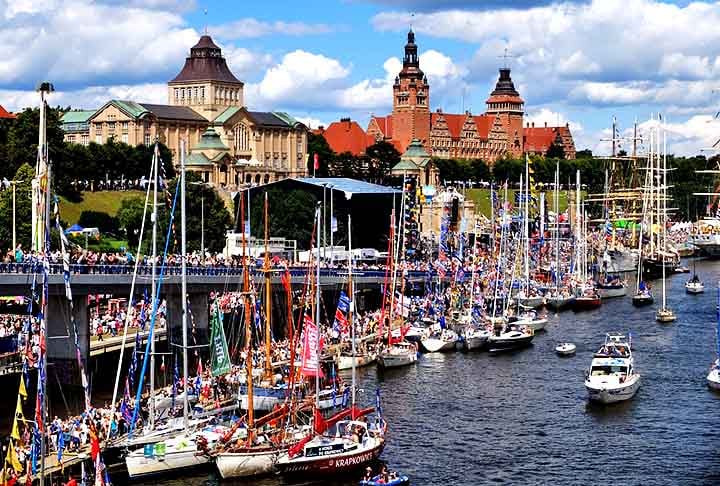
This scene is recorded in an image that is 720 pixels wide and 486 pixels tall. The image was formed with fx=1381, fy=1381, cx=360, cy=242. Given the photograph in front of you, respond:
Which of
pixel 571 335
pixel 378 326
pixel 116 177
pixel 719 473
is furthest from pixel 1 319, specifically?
pixel 116 177

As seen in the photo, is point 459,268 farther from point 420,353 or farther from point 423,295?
point 420,353

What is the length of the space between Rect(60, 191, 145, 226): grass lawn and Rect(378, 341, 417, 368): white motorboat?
7410 cm

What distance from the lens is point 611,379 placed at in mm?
75375

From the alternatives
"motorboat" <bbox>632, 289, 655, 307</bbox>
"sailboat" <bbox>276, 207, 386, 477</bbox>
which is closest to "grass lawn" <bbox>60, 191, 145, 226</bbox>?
"motorboat" <bbox>632, 289, 655, 307</bbox>

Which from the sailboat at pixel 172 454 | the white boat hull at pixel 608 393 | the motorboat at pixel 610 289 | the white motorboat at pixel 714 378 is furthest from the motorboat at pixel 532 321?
the sailboat at pixel 172 454

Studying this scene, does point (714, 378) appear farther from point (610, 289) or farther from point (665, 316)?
point (610, 289)

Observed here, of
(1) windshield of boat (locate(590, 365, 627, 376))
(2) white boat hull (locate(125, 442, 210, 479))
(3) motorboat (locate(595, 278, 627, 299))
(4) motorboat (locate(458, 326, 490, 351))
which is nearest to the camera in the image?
(2) white boat hull (locate(125, 442, 210, 479))

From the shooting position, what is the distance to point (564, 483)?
5862cm

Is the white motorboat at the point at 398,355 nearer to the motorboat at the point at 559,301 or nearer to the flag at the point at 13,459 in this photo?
the motorboat at the point at 559,301

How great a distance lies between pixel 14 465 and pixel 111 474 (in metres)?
8.26

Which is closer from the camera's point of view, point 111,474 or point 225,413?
point 111,474

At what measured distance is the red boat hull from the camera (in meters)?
56.8

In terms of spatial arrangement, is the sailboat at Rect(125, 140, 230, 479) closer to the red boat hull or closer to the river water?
the river water

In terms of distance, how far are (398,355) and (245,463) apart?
2987 cm
